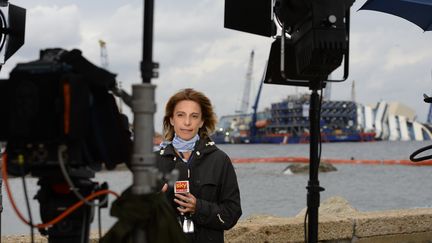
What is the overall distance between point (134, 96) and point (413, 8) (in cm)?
318

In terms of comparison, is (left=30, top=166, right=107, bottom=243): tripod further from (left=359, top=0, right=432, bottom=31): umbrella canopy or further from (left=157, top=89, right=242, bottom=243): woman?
(left=359, top=0, right=432, bottom=31): umbrella canopy

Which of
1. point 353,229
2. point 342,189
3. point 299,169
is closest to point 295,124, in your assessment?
point 299,169

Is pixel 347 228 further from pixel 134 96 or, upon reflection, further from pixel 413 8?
pixel 134 96

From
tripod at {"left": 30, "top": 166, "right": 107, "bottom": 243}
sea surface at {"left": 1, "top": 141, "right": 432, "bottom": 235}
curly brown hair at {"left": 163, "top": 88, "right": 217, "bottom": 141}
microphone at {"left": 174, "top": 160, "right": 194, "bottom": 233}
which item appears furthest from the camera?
sea surface at {"left": 1, "top": 141, "right": 432, "bottom": 235}

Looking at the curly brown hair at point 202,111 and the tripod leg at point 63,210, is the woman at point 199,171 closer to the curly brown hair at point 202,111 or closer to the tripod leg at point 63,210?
the curly brown hair at point 202,111

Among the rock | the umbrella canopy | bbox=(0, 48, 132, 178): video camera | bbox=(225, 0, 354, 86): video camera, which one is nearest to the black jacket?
bbox=(225, 0, 354, 86): video camera

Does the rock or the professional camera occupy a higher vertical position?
the professional camera

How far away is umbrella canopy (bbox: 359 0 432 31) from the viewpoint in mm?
4336

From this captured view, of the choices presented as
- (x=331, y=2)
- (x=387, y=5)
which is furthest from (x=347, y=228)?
(x=331, y=2)

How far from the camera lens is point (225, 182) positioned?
3.28 m

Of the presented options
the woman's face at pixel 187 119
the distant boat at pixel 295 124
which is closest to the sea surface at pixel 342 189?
the woman's face at pixel 187 119

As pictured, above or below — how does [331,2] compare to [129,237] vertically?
above

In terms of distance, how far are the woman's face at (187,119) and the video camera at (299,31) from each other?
603mm

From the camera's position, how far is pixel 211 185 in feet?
10.6
